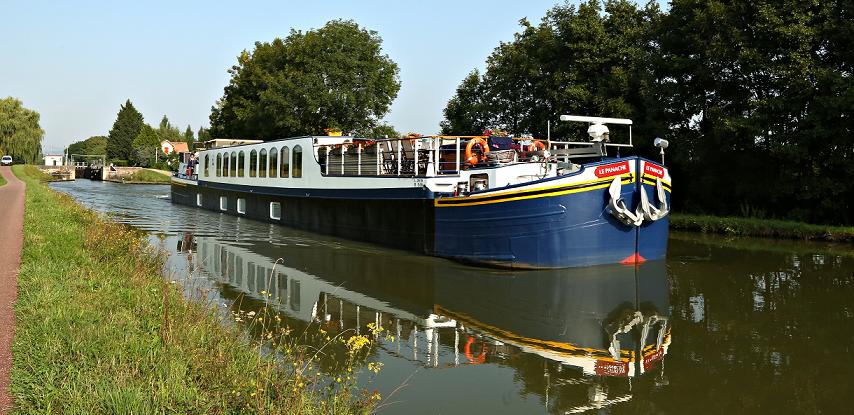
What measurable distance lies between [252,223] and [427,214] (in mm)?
10286

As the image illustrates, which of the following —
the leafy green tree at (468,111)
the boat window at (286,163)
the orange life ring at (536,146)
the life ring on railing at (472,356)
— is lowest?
the life ring on railing at (472,356)

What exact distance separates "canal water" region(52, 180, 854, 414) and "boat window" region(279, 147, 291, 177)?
4.59 metres

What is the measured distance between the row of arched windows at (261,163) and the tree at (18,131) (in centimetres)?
4547

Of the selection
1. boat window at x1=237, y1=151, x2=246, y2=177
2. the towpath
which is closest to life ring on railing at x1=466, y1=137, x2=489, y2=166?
the towpath

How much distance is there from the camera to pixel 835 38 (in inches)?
822

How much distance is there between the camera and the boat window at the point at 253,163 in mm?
24025

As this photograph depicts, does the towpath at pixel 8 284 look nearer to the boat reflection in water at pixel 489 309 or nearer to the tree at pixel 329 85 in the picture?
the boat reflection in water at pixel 489 309

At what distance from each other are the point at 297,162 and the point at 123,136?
104150 millimetres

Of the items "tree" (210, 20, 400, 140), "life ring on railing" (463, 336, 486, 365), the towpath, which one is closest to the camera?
the towpath

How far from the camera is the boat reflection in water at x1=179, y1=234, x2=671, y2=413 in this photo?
24.7 feet

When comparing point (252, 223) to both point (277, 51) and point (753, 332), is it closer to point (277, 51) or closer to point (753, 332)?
point (753, 332)

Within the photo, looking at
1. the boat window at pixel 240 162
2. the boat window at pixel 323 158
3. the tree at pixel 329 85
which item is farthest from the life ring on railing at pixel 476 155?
the tree at pixel 329 85

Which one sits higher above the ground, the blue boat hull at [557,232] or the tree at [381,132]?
the tree at [381,132]

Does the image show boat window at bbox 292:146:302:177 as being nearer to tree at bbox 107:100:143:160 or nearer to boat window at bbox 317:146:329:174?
boat window at bbox 317:146:329:174
